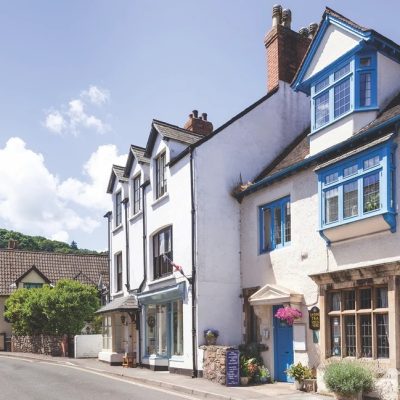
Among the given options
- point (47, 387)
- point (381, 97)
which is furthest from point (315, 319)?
point (47, 387)

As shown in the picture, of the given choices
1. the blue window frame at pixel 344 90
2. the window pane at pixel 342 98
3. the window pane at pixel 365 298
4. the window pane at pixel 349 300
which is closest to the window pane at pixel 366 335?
the window pane at pixel 365 298

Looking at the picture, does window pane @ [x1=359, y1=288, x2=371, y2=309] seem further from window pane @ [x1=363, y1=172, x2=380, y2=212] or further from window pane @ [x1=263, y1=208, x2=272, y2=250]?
window pane @ [x1=263, y1=208, x2=272, y2=250]

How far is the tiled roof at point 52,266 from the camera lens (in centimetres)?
4525

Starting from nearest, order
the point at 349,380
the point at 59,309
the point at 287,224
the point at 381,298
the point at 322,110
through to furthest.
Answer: the point at 349,380 < the point at 381,298 < the point at 322,110 < the point at 287,224 < the point at 59,309

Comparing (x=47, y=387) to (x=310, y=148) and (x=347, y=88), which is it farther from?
A: (x=347, y=88)

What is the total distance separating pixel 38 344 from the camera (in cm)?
3519

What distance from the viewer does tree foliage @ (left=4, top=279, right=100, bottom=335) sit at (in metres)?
33.0

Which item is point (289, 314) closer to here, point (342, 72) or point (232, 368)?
point (232, 368)

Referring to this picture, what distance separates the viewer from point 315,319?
1559 cm

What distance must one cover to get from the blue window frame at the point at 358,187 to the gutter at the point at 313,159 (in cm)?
45

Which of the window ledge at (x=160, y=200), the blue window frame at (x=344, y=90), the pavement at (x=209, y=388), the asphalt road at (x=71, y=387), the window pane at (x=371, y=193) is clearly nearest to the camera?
the window pane at (x=371, y=193)

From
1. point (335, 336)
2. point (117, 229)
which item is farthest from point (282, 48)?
point (117, 229)

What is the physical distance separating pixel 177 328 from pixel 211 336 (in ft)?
8.60

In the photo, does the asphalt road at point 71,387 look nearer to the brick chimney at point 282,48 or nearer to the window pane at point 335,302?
the window pane at point 335,302
